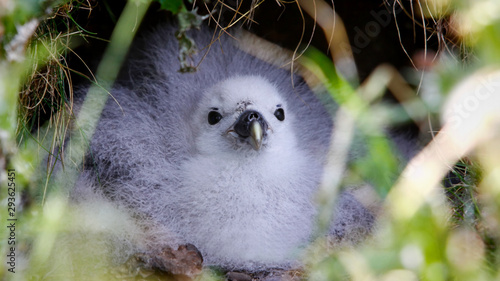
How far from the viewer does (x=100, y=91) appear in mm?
3117

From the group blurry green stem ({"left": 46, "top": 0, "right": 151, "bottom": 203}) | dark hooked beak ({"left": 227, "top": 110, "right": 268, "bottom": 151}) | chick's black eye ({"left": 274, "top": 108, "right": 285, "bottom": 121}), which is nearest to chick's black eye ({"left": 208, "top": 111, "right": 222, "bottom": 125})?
→ dark hooked beak ({"left": 227, "top": 110, "right": 268, "bottom": 151})

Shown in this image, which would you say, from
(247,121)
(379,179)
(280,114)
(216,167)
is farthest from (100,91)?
(379,179)

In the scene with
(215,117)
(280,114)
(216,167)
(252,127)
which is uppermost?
(280,114)

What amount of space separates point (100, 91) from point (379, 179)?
184 cm

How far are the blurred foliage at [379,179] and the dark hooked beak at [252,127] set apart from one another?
0.52 metres

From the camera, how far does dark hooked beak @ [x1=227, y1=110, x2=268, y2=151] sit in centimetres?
268

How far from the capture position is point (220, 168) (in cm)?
289

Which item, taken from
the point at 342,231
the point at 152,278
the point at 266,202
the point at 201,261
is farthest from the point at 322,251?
the point at 152,278

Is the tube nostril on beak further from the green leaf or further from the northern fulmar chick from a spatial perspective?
the green leaf

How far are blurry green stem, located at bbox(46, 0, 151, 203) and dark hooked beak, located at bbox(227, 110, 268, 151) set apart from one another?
31.8 inches

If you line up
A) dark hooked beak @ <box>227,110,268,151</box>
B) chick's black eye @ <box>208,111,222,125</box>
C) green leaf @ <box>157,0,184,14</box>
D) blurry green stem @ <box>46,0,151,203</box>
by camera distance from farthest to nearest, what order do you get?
chick's black eye @ <box>208,111,222,125</box> < blurry green stem @ <box>46,0,151,203</box> < dark hooked beak @ <box>227,110,268,151</box> < green leaf @ <box>157,0,184,14</box>

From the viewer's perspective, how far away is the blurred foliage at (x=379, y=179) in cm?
184

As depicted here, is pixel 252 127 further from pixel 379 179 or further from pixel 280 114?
pixel 379 179

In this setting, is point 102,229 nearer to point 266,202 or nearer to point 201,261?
point 201,261
